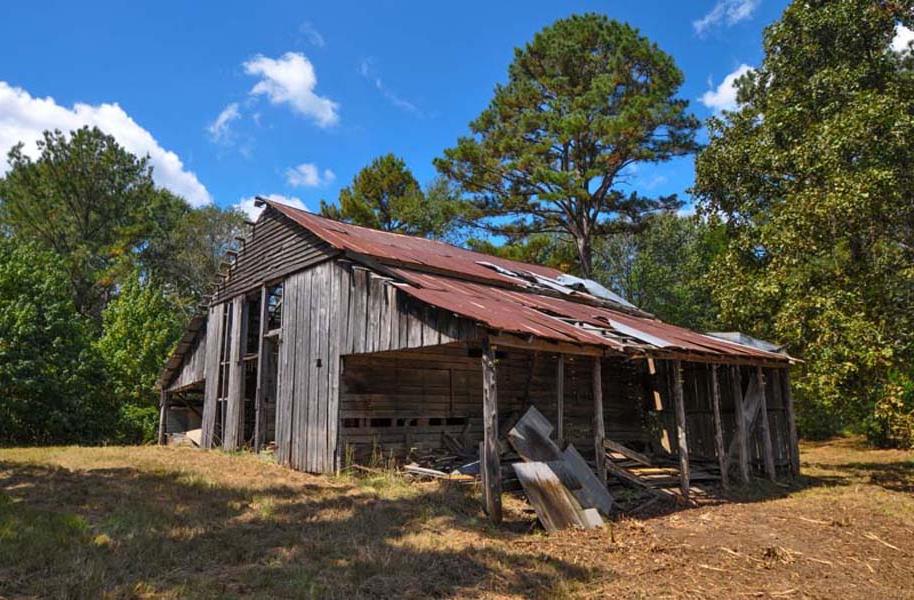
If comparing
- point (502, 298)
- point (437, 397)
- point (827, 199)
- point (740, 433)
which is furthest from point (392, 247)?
point (827, 199)

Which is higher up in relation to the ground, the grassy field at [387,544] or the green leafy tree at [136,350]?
the green leafy tree at [136,350]

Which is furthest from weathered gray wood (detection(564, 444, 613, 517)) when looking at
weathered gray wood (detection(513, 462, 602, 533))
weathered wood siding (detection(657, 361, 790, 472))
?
weathered wood siding (detection(657, 361, 790, 472))

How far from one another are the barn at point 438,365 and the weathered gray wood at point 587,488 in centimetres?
50

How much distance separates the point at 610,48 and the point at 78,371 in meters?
26.1

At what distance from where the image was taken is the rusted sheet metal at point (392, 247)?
45.6 ft

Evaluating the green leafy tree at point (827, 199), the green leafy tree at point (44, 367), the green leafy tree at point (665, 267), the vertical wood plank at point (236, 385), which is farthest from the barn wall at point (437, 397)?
the green leafy tree at point (44, 367)

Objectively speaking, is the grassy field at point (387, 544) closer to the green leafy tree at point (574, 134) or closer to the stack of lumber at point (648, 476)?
the stack of lumber at point (648, 476)

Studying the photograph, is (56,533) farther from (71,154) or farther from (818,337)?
(71,154)

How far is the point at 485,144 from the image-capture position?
2947 cm

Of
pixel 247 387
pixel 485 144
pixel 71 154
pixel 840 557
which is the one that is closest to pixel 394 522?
pixel 840 557

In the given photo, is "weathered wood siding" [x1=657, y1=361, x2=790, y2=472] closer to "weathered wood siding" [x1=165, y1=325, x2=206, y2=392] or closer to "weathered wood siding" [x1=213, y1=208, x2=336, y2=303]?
"weathered wood siding" [x1=213, y1=208, x2=336, y2=303]

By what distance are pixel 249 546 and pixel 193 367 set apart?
1456 centimetres

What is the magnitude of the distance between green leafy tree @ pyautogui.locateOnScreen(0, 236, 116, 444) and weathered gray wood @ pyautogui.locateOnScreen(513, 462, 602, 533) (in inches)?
751

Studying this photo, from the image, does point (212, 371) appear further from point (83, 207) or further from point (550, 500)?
point (83, 207)
